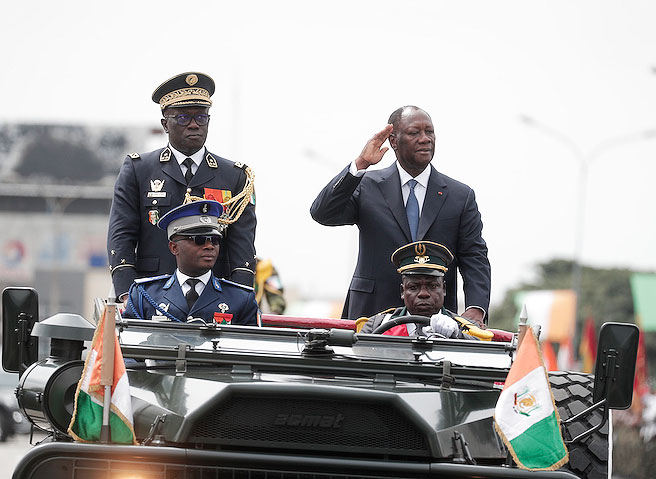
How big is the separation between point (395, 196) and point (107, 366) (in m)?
2.98

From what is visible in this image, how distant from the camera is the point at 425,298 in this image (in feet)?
20.6

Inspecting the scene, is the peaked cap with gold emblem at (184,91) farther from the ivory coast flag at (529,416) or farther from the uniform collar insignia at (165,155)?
the ivory coast flag at (529,416)

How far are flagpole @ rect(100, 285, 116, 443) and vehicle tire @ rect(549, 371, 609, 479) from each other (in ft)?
6.27

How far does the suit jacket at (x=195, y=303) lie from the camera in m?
6.07

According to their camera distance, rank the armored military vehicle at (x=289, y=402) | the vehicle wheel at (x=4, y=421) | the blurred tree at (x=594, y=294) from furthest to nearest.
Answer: the blurred tree at (x=594, y=294) → the vehicle wheel at (x=4, y=421) → the armored military vehicle at (x=289, y=402)

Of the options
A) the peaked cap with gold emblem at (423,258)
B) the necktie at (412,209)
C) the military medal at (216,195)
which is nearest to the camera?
the peaked cap with gold emblem at (423,258)

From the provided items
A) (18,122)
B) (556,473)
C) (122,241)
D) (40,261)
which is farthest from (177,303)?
(18,122)

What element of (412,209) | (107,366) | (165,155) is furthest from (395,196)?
(107,366)

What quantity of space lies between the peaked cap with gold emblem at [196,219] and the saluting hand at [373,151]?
3.05ft

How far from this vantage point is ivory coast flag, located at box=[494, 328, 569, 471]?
14.9 feet

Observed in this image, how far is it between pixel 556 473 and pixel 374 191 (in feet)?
10.0

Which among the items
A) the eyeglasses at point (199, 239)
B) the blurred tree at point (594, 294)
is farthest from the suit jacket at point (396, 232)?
the blurred tree at point (594, 294)

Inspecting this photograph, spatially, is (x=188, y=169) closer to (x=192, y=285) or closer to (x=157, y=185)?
(x=157, y=185)

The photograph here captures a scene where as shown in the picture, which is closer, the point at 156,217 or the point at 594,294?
the point at 156,217
